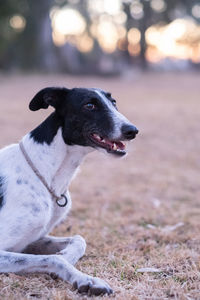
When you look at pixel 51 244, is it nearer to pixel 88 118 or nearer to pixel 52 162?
pixel 52 162

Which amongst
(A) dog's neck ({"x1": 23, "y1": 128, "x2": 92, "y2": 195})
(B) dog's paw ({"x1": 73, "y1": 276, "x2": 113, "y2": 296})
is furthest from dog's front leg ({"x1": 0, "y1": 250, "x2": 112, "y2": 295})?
(A) dog's neck ({"x1": 23, "y1": 128, "x2": 92, "y2": 195})

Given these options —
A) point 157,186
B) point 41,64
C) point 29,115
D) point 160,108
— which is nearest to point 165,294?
point 157,186

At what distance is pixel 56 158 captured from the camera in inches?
141

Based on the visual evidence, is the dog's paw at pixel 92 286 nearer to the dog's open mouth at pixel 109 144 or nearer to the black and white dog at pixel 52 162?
the black and white dog at pixel 52 162

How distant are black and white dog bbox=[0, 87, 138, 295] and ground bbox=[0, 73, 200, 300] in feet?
1.19

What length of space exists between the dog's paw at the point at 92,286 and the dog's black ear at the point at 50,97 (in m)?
1.52

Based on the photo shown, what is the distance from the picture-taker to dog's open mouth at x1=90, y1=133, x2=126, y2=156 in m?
3.49

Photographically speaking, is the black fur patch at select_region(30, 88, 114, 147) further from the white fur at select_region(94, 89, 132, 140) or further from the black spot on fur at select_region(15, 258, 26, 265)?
the black spot on fur at select_region(15, 258, 26, 265)

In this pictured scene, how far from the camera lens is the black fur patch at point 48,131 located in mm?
3614

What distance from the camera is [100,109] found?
3594 millimetres

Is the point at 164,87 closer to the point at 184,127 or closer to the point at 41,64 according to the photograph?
the point at 41,64

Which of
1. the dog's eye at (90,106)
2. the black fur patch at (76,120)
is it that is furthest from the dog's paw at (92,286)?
the dog's eye at (90,106)

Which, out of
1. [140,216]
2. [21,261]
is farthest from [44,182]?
[140,216]

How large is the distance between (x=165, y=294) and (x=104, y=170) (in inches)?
192
